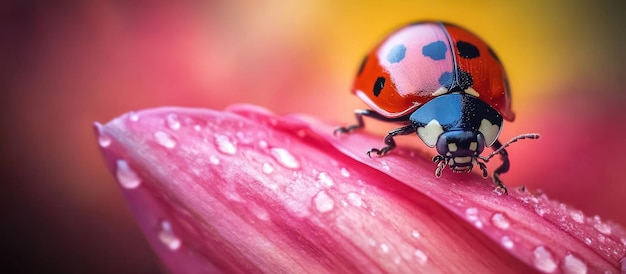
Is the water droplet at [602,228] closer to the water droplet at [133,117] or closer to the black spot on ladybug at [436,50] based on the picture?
the black spot on ladybug at [436,50]

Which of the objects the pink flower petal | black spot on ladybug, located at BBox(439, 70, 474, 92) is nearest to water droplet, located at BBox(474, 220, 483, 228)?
the pink flower petal

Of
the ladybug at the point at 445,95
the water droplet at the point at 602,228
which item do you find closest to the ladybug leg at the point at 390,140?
the ladybug at the point at 445,95

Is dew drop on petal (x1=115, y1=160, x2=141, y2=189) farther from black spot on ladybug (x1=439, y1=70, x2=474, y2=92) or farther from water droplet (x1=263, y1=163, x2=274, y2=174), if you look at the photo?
black spot on ladybug (x1=439, y1=70, x2=474, y2=92)

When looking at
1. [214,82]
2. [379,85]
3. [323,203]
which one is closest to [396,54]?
[379,85]

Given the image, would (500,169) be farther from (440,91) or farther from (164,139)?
(164,139)

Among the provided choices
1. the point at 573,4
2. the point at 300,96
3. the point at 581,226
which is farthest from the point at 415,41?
the point at 573,4

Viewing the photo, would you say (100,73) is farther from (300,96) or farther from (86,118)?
(300,96)
